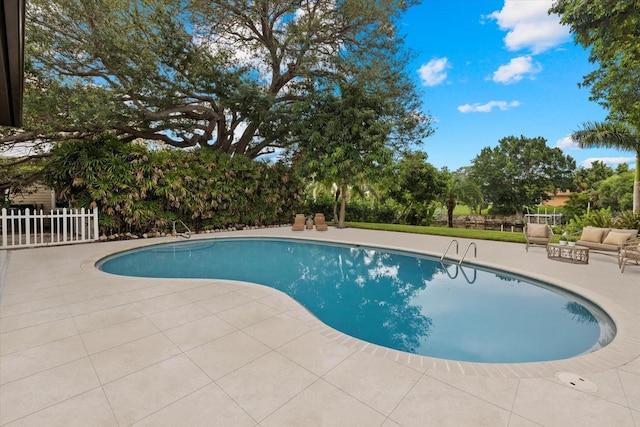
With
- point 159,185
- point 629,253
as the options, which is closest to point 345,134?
point 159,185

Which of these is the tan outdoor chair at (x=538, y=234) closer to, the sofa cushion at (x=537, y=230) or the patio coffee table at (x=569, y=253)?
the sofa cushion at (x=537, y=230)

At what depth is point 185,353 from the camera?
2.87 m

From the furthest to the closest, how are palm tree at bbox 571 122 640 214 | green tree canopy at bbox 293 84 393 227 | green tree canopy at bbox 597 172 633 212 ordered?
green tree canopy at bbox 597 172 633 212 → palm tree at bbox 571 122 640 214 → green tree canopy at bbox 293 84 393 227

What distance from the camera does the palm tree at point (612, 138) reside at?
14.5 m

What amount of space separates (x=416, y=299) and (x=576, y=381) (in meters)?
2.98

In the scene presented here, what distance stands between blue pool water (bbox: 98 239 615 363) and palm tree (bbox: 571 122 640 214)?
13999 millimetres

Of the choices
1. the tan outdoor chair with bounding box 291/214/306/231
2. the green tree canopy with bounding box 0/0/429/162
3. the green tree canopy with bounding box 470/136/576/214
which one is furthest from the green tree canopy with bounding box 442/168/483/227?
the tan outdoor chair with bounding box 291/214/306/231

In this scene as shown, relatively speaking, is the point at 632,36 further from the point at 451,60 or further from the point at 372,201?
the point at 372,201

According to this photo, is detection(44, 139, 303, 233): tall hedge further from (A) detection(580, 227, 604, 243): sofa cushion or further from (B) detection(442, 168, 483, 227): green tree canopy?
(B) detection(442, 168, 483, 227): green tree canopy

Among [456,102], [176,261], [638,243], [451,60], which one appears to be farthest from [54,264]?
[456,102]

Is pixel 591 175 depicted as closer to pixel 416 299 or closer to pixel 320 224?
pixel 320 224

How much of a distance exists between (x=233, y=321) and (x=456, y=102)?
30728mm

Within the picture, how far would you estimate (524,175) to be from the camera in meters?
31.0

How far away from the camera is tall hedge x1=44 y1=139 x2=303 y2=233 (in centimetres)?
973
